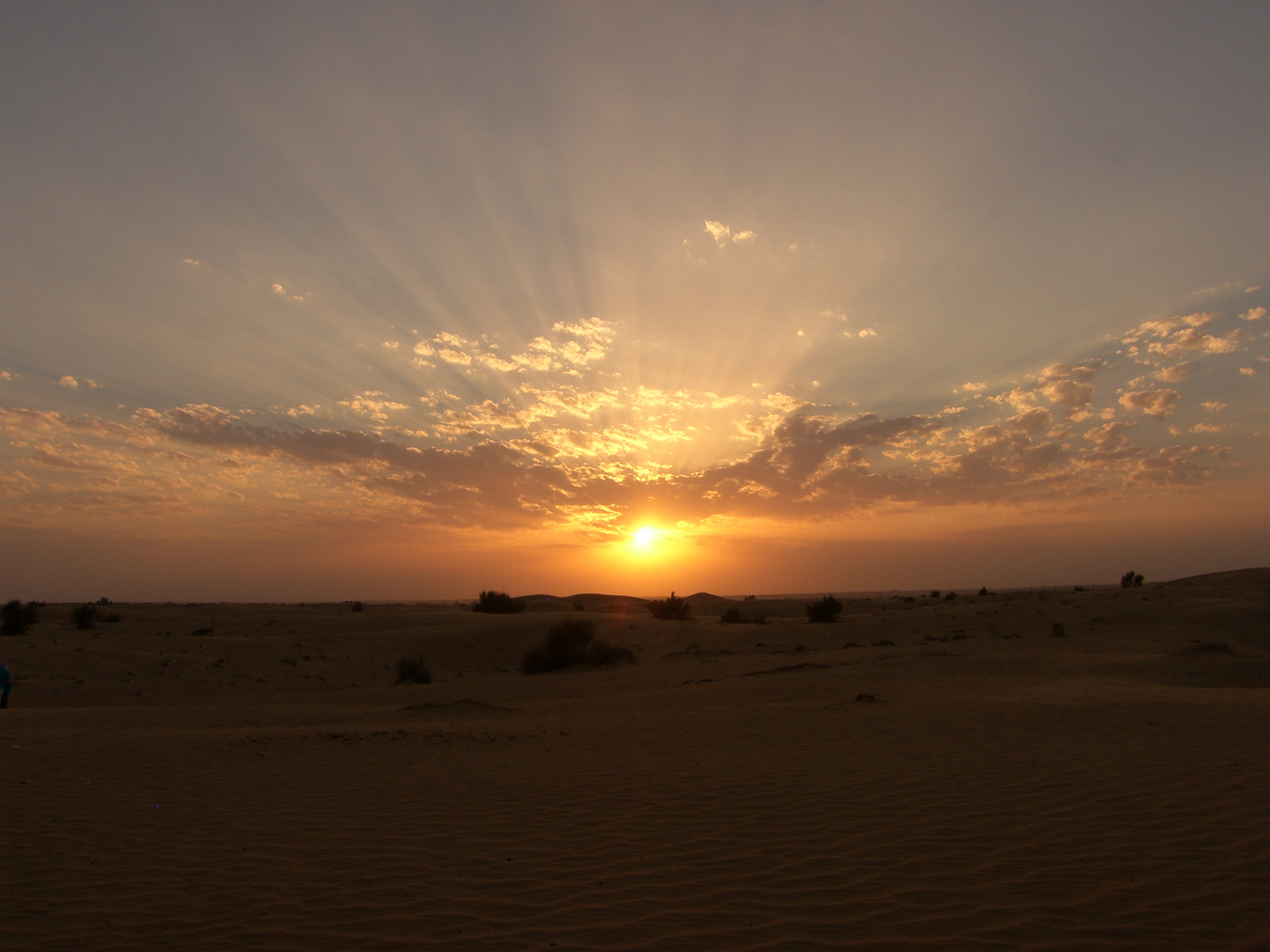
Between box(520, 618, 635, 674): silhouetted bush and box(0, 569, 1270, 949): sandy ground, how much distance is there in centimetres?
862

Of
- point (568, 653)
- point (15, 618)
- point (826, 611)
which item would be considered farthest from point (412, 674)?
point (826, 611)

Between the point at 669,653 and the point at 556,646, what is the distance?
15.9ft

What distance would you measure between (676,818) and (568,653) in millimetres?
20564

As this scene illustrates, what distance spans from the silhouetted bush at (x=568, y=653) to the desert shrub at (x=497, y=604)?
66.6ft

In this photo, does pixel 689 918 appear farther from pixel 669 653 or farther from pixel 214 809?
pixel 669 653

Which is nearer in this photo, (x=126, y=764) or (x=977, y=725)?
(x=126, y=764)

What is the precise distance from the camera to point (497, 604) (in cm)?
4875

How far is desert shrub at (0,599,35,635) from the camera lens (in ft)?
103

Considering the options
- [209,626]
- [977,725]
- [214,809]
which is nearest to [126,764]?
[214,809]

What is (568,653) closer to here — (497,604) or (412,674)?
(412,674)

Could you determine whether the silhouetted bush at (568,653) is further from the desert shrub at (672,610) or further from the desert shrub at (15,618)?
the desert shrub at (15,618)

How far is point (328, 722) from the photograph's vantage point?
51.2 ft

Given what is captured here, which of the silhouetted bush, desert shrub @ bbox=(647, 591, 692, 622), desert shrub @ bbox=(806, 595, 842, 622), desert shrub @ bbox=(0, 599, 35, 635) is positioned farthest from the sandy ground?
desert shrub @ bbox=(647, 591, 692, 622)

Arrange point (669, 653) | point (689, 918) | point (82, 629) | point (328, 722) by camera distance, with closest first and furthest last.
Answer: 1. point (689, 918)
2. point (328, 722)
3. point (669, 653)
4. point (82, 629)
